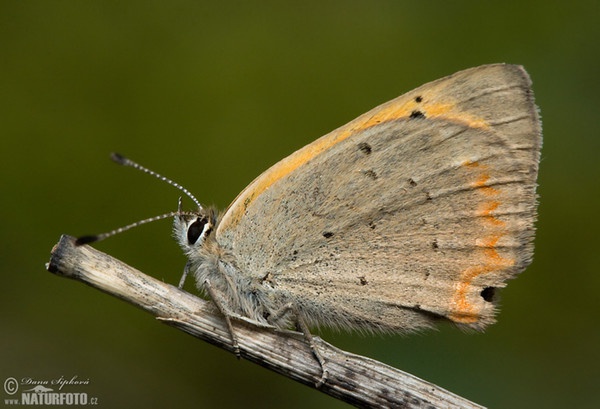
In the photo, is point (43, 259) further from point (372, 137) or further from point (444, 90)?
point (444, 90)

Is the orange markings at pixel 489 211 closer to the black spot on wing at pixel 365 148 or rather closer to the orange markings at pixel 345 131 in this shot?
the orange markings at pixel 345 131

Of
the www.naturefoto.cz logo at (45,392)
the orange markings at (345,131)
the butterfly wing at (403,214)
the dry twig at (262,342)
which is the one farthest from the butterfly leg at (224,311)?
the www.naturefoto.cz logo at (45,392)

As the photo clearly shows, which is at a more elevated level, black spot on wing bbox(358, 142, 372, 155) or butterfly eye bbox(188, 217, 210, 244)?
black spot on wing bbox(358, 142, 372, 155)

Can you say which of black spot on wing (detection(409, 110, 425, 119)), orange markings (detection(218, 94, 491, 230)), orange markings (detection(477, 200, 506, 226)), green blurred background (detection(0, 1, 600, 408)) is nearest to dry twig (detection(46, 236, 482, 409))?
orange markings (detection(218, 94, 491, 230))

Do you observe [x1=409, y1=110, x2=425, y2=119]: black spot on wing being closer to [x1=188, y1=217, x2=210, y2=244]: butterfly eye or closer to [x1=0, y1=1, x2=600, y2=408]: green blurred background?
[x1=188, y1=217, x2=210, y2=244]: butterfly eye

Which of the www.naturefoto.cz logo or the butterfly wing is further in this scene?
the www.naturefoto.cz logo

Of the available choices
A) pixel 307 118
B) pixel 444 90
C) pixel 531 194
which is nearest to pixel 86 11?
pixel 307 118

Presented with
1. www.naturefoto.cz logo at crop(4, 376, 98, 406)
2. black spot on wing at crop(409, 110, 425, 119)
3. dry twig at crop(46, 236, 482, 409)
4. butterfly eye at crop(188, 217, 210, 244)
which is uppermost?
black spot on wing at crop(409, 110, 425, 119)
